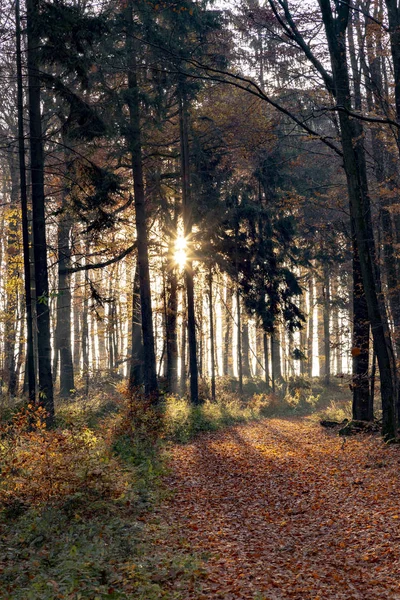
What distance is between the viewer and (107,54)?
16328 mm

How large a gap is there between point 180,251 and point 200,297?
5.72 meters

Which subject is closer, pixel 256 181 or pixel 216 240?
pixel 216 240

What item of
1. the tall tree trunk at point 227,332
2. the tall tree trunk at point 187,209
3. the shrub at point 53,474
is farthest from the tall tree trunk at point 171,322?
the shrub at point 53,474

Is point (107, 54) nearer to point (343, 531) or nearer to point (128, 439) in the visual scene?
point (128, 439)

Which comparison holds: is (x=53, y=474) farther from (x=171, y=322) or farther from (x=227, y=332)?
(x=227, y=332)

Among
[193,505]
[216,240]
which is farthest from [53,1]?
[193,505]

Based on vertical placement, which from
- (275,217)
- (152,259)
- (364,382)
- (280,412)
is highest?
(275,217)

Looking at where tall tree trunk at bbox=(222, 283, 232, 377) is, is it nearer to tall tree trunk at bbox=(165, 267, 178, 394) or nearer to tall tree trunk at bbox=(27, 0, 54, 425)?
tall tree trunk at bbox=(165, 267, 178, 394)

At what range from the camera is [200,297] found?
25484 millimetres

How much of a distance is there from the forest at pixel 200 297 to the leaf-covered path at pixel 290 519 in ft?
0.13

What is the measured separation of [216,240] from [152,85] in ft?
19.8

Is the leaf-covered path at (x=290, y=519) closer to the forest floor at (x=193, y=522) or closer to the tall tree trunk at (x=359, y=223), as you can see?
the forest floor at (x=193, y=522)

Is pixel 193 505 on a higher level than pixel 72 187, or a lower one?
lower

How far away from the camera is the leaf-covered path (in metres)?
5.68
